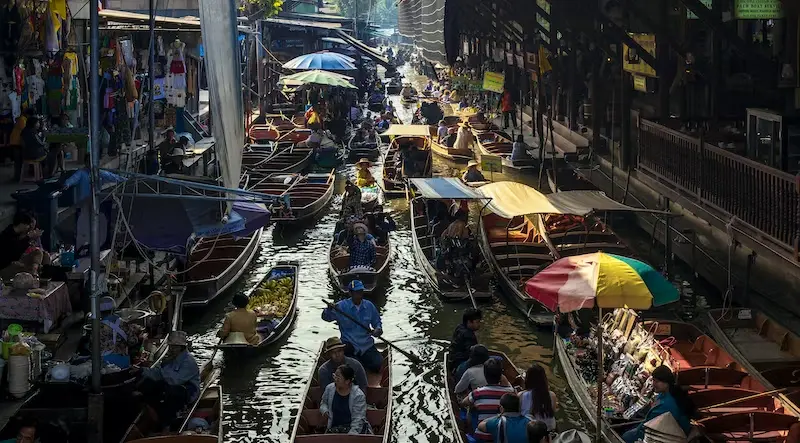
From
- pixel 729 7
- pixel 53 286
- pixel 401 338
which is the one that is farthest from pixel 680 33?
pixel 53 286

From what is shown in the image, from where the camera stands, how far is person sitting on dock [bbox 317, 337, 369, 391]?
1032 cm

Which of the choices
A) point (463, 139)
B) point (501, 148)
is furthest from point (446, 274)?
point (463, 139)

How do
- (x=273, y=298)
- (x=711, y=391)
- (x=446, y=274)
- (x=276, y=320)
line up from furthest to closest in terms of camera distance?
(x=446, y=274) < (x=273, y=298) < (x=276, y=320) < (x=711, y=391)

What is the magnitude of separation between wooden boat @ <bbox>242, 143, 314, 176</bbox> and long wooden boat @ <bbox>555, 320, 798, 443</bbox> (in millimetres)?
15529

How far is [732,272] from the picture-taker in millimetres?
15258

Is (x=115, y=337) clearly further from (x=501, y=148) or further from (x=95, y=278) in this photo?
(x=501, y=148)

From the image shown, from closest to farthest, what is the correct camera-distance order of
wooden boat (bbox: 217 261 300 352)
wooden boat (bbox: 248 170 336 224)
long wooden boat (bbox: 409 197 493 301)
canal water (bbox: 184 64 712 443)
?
canal water (bbox: 184 64 712 443)
wooden boat (bbox: 217 261 300 352)
long wooden boat (bbox: 409 197 493 301)
wooden boat (bbox: 248 170 336 224)

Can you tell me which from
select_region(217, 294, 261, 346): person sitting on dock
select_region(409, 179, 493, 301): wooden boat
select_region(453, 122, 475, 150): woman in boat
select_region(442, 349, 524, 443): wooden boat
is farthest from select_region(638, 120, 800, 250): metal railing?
select_region(453, 122, 475, 150): woman in boat

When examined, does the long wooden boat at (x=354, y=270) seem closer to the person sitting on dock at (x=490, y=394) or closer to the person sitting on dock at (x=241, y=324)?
the person sitting on dock at (x=241, y=324)

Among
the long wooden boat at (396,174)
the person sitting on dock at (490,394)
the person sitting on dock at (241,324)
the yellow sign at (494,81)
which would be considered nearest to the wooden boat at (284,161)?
the long wooden boat at (396,174)

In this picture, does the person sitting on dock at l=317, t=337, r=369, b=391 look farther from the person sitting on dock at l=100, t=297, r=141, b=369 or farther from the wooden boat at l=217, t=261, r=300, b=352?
the wooden boat at l=217, t=261, r=300, b=352

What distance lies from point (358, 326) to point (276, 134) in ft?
68.7

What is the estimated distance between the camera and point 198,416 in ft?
35.2

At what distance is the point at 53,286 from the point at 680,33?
1359 cm
